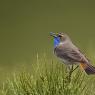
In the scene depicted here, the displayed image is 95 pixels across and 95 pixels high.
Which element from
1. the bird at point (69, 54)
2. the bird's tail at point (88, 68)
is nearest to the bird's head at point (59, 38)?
the bird at point (69, 54)

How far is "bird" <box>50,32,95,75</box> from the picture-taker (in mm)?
3219

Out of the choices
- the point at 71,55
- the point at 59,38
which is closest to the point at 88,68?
the point at 71,55

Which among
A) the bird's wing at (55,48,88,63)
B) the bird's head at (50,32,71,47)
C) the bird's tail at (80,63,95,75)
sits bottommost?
the bird's tail at (80,63,95,75)

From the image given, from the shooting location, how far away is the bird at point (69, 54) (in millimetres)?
3219

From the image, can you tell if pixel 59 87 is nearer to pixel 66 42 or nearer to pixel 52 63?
pixel 52 63

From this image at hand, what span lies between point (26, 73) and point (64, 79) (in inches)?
8.1

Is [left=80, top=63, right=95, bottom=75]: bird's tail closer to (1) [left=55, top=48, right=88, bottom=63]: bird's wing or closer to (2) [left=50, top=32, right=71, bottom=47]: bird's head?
(1) [left=55, top=48, right=88, bottom=63]: bird's wing

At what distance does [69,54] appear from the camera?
11.1 feet

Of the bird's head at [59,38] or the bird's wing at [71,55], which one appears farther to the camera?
the bird's head at [59,38]

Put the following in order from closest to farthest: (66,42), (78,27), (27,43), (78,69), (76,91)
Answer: (76,91), (78,69), (66,42), (27,43), (78,27)

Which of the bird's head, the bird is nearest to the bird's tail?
the bird

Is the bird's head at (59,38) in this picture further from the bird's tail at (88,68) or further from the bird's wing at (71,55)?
the bird's tail at (88,68)

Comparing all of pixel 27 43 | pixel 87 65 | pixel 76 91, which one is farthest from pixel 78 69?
pixel 27 43

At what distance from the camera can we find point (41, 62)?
314 centimetres
